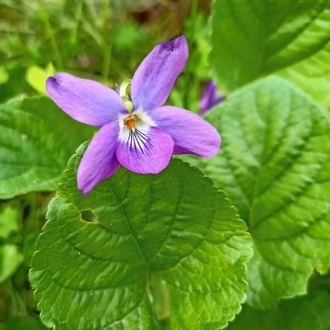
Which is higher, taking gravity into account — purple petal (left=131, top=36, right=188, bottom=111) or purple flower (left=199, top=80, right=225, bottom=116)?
purple petal (left=131, top=36, right=188, bottom=111)

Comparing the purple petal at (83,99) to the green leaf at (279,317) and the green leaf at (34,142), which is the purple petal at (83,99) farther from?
the green leaf at (279,317)

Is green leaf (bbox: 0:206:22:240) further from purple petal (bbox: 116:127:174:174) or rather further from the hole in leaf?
purple petal (bbox: 116:127:174:174)

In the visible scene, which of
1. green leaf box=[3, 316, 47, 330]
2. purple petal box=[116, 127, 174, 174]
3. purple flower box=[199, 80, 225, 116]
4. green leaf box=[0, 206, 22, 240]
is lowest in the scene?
green leaf box=[3, 316, 47, 330]

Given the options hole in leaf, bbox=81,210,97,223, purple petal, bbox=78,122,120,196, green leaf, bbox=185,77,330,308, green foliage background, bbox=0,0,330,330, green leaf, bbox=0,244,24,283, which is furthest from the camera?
hole in leaf, bbox=81,210,97,223

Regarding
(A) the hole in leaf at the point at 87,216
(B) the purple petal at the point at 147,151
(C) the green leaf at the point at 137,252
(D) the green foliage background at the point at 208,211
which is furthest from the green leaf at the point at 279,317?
(B) the purple petal at the point at 147,151

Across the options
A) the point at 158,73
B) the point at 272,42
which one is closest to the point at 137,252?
the point at 158,73

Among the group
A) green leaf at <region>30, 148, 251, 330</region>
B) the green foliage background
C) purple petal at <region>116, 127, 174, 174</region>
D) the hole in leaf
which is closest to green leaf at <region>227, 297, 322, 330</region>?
the green foliage background

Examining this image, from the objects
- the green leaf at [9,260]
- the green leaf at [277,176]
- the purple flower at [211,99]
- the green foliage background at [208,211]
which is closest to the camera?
the green foliage background at [208,211]

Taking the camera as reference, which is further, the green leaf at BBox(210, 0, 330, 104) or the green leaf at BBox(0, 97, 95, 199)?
the green leaf at BBox(210, 0, 330, 104)
